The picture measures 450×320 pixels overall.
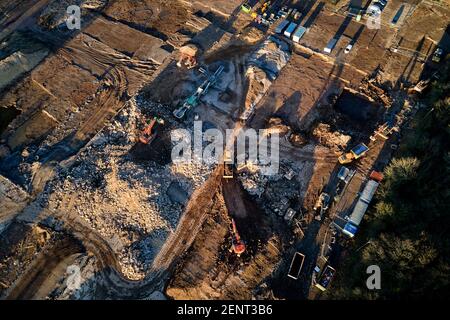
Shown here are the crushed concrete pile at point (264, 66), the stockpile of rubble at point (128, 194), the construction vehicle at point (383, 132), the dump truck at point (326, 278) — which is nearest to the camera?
the dump truck at point (326, 278)

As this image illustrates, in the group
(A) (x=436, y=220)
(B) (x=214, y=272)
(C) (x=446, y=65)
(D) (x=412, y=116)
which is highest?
(C) (x=446, y=65)

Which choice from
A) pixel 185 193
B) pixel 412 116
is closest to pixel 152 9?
pixel 185 193

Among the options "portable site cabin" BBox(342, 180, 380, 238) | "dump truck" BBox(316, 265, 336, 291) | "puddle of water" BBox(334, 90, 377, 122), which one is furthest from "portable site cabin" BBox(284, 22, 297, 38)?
"dump truck" BBox(316, 265, 336, 291)

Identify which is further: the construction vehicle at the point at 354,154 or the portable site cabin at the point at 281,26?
the portable site cabin at the point at 281,26

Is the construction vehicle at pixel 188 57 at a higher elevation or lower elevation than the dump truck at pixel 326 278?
higher

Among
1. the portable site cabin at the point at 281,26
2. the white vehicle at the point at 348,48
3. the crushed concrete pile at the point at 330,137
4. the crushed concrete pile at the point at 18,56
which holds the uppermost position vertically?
the white vehicle at the point at 348,48

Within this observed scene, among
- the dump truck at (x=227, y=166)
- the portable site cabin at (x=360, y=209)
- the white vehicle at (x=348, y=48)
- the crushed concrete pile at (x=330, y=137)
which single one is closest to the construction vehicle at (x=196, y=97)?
the dump truck at (x=227, y=166)

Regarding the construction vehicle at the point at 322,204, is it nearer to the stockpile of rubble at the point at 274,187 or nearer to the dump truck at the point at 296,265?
the stockpile of rubble at the point at 274,187
